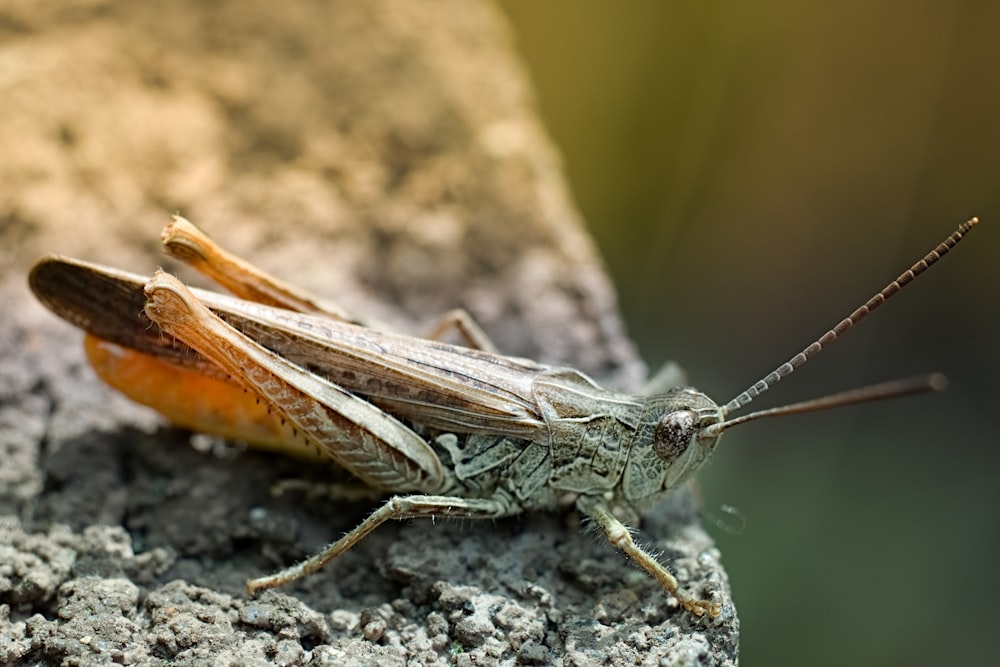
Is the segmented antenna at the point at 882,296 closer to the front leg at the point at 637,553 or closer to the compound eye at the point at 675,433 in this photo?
the compound eye at the point at 675,433

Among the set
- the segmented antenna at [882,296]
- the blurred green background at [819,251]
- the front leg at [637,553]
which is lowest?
the front leg at [637,553]

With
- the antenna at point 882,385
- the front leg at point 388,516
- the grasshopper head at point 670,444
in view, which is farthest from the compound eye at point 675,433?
the front leg at point 388,516

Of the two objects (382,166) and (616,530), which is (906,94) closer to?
(382,166)

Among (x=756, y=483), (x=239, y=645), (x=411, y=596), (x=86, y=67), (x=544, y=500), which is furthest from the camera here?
(x=756, y=483)

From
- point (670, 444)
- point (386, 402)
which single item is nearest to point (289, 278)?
point (386, 402)

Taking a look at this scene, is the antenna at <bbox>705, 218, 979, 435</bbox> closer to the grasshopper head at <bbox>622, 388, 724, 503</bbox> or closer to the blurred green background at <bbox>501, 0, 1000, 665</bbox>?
the grasshopper head at <bbox>622, 388, 724, 503</bbox>

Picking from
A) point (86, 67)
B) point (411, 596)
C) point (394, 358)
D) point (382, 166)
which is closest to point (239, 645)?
point (411, 596)
